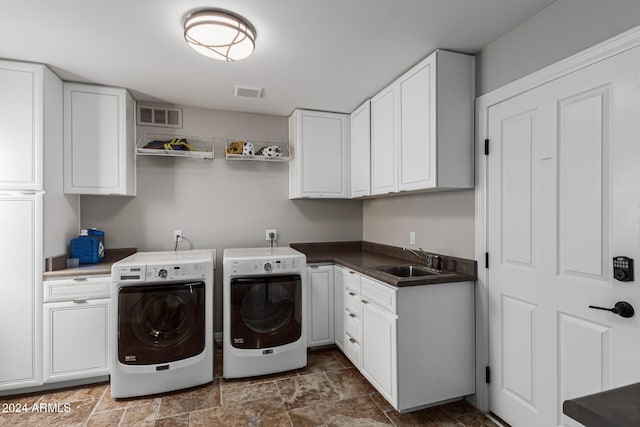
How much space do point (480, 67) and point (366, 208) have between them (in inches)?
77.1

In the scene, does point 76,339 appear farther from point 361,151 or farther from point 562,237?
point 562,237

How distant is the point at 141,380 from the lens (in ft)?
7.61

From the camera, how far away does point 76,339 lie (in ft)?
7.90

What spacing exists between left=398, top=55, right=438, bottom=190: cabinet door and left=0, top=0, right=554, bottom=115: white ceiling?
139 mm

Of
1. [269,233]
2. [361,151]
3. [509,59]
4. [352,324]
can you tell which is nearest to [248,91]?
[361,151]

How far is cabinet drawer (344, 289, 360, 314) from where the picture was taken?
2.57 meters

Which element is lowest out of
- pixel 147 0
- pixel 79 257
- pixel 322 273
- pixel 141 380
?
pixel 141 380

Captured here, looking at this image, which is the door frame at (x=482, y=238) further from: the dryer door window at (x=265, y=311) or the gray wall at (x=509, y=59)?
the dryer door window at (x=265, y=311)

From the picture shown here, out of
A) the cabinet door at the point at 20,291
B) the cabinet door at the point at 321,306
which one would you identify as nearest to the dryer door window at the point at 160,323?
the cabinet door at the point at 20,291

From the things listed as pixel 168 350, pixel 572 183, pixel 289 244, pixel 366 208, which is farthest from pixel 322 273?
pixel 572 183

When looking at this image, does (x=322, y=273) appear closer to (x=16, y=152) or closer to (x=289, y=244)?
(x=289, y=244)

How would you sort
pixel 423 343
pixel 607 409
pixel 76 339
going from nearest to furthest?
pixel 607 409 → pixel 423 343 → pixel 76 339

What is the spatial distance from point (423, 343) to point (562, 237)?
1.01 m

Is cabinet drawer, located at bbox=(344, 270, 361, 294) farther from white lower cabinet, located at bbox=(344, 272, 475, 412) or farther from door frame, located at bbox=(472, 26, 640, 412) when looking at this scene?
door frame, located at bbox=(472, 26, 640, 412)
